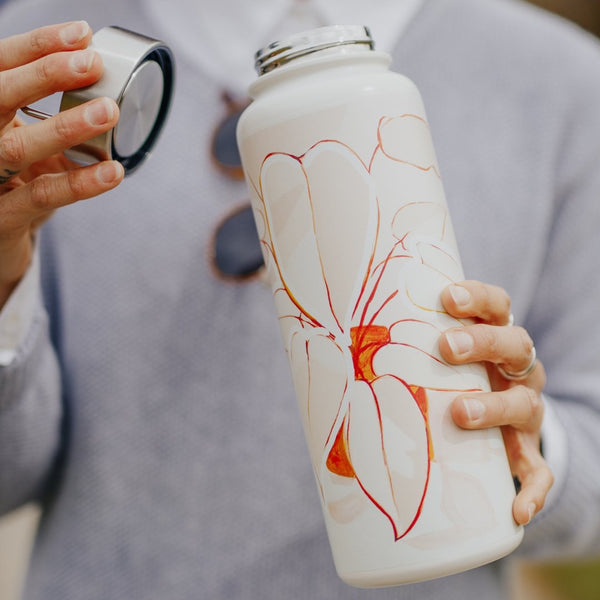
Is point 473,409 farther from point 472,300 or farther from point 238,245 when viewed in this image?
point 238,245

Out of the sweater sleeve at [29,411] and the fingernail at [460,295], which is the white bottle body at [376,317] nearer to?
the fingernail at [460,295]

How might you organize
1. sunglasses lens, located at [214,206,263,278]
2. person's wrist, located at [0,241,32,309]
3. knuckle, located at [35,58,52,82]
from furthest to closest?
sunglasses lens, located at [214,206,263,278], person's wrist, located at [0,241,32,309], knuckle, located at [35,58,52,82]

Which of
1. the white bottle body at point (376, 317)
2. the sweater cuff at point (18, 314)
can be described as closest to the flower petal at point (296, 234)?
the white bottle body at point (376, 317)

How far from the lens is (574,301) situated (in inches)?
27.0

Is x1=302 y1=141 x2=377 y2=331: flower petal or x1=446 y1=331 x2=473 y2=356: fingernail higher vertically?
x1=302 y1=141 x2=377 y2=331: flower petal

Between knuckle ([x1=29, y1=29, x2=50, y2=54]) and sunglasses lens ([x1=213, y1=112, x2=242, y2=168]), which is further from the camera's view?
sunglasses lens ([x1=213, y1=112, x2=242, y2=168])

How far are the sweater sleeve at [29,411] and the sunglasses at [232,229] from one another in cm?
16

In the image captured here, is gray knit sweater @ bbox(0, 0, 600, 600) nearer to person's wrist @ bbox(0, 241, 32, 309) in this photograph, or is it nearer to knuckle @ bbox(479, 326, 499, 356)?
person's wrist @ bbox(0, 241, 32, 309)

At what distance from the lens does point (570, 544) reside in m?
0.68

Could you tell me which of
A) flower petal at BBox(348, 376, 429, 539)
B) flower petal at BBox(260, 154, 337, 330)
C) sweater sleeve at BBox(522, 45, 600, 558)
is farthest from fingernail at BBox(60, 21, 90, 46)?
sweater sleeve at BBox(522, 45, 600, 558)

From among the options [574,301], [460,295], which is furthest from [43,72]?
[574,301]

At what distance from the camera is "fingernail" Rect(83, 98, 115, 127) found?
38cm

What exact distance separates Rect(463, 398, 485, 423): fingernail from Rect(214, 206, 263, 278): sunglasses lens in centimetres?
27

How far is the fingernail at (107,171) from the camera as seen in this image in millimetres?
411
